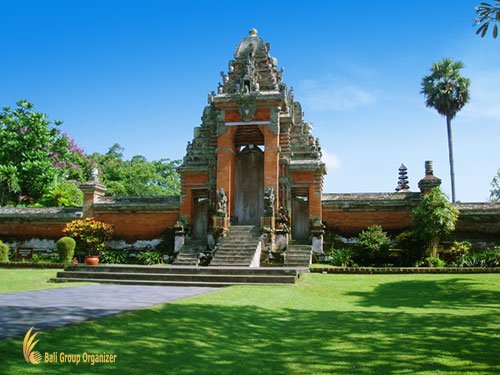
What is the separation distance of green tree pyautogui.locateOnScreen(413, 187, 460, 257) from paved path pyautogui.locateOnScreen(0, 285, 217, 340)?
1085 centimetres

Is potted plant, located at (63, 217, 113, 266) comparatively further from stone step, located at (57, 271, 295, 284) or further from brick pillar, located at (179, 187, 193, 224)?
stone step, located at (57, 271, 295, 284)

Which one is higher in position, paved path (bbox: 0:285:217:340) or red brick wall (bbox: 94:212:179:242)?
red brick wall (bbox: 94:212:179:242)

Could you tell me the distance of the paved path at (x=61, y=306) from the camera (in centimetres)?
592

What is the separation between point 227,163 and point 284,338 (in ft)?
46.0

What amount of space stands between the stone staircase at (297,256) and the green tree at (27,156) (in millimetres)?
18807

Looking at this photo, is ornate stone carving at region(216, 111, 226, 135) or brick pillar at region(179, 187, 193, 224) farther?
brick pillar at region(179, 187, 193, 224)

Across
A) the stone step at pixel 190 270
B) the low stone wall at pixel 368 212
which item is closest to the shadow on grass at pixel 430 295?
the stone step at pixel 190 270

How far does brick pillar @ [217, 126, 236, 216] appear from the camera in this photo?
1944cm

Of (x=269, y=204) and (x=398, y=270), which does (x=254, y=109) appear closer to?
(x=269, y=204)

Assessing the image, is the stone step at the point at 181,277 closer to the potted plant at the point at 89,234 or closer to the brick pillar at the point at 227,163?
the potted plant at the point at 89,234

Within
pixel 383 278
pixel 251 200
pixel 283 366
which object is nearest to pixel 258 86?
pixel 251 200

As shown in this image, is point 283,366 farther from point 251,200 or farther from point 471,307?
point 251,200

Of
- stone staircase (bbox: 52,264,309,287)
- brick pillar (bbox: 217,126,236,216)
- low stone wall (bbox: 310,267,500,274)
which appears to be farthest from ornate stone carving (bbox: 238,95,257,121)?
stone staircase (bbox: 52,264,309,287)

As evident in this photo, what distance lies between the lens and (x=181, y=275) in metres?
13.6
